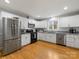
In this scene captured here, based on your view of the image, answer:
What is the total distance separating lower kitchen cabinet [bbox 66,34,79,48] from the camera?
366 cm

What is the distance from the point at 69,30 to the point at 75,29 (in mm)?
411

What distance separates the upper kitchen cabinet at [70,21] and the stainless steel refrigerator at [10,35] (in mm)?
3283

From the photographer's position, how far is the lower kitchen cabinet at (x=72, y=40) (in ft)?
12.0

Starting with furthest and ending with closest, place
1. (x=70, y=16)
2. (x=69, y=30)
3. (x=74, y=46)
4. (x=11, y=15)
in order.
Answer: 1. (x=69, y=30)
2. (x=70, y=16)
3. (x=11, y=15)
4. (x=74, y=46)

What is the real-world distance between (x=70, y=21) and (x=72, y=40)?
1347mm

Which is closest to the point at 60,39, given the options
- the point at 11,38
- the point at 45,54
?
the point at 45,54

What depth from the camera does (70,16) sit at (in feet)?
14.4

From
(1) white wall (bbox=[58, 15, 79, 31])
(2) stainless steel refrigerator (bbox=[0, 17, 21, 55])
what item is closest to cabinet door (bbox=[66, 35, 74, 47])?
(1) white wall (bbox=[58, 15, 79, 31])

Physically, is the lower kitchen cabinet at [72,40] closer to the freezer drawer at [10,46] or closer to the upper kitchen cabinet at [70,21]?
the upper kitchen cabinet at [70,21]

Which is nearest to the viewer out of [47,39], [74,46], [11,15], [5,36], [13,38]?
[5,36]

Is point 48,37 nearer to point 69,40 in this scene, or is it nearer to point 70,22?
point 69,40

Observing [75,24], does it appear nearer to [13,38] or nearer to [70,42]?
[70,42]

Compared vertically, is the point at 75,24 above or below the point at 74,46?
above

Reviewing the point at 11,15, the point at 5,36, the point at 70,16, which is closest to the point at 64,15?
the point at 70,16
